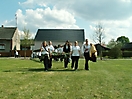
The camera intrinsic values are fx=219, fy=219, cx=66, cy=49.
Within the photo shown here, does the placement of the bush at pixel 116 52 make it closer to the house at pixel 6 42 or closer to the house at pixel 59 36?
the house at pixel 59 36

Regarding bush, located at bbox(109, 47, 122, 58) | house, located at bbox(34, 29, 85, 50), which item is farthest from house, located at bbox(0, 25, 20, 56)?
bush, located at bbox(109, 47, 122, 58)

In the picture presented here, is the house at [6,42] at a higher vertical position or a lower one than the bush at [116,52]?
higher

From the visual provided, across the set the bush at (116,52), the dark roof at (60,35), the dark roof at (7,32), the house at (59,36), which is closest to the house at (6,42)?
the dark roof at (7,32)

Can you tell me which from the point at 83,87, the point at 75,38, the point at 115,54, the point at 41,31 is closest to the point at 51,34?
the point at 41,31

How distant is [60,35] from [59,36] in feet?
1.50

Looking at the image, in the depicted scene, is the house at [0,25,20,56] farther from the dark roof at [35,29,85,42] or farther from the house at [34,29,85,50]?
the dark roof at [35,29,85,42]

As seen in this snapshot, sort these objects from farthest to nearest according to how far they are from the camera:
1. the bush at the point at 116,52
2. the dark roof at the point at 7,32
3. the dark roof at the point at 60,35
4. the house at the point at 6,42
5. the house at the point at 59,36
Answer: the dark roof at the point at 60,35, the house at the point at 59,36, the dark roof at the point at 7,32, the house at the point at 6,42, the bush at the point at 116,52

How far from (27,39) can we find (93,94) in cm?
4747

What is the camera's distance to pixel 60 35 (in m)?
63.7

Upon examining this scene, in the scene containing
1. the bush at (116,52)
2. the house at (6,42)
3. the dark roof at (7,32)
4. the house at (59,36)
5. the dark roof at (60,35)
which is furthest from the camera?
the dark roof at (60,35)

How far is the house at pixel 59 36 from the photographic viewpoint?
6238 centimetres

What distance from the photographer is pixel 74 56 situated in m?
14.4

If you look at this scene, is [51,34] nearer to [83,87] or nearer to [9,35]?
[9,35]

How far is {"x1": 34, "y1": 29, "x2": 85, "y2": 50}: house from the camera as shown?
62.4 m
